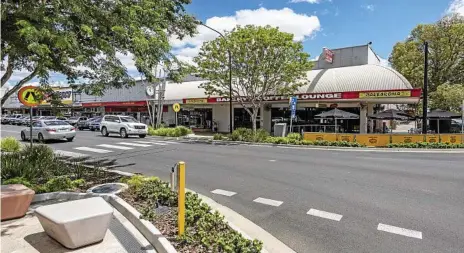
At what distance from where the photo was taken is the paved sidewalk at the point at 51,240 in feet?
15.0

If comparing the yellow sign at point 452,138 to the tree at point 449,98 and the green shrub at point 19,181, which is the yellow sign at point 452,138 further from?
the green shrub at point 19,181

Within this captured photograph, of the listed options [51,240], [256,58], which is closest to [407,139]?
[256,58]

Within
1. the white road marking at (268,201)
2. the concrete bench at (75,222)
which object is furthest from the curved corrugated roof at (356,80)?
the concrete bench at (75,222)

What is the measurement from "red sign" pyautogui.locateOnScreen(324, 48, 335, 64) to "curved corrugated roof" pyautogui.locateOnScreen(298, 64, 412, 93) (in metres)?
4.82

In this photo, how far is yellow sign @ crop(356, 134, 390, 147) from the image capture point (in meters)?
19.9

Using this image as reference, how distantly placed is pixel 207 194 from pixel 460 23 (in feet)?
134

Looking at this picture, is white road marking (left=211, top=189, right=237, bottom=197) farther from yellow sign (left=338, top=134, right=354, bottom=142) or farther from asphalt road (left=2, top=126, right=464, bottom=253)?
yellow sign (left=338, top=134, right=354, bottom=142)

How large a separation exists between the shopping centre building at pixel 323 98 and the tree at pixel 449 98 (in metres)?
5.91

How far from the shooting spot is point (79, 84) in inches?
431

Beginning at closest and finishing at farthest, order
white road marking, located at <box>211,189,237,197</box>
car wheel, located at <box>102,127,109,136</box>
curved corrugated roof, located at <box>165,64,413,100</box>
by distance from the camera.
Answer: white road marking, located at <box>211,189,237,197</box>
curved corrugated roof, located at <box>165,64,413,100</box>
car wheel, located at <box>102,127,109,136</box>

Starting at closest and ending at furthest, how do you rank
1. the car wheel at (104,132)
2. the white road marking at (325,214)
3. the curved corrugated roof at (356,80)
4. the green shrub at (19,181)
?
the white road marking at (325,214) → the green shrub at (19,181) → the curved corrugated roof at (356,80) → the car wheel at (104,132)

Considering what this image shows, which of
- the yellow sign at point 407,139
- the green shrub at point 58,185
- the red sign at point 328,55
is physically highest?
the red sign at point 328,55

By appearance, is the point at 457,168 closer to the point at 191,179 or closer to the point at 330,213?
the point at 330,213

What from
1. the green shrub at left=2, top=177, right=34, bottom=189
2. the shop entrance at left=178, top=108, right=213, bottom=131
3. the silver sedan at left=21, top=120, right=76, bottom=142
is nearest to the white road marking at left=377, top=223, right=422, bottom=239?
the green shrub at left=2, top=177, right=34, bottom=189
